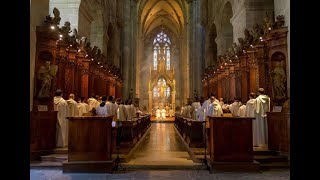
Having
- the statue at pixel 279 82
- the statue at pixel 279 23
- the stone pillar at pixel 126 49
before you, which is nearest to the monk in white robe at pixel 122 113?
the statue at pixel 279 82

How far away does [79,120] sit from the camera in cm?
759

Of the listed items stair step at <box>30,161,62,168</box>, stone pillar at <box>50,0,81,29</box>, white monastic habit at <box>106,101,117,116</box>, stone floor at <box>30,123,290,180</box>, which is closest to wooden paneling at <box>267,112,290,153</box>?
stone floor at <box>30,123,290,180</box>

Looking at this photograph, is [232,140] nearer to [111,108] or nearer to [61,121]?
[111,108]

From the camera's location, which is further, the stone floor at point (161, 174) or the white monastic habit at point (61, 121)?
the white monastic habit at point (61, 121)

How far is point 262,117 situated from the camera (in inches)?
399

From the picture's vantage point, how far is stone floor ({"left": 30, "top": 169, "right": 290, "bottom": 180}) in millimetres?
6684

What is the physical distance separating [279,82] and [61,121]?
659cm

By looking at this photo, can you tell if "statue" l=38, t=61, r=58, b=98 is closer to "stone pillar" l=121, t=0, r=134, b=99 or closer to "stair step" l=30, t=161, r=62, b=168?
"stair step" l=30, t=161, r=62, b=168

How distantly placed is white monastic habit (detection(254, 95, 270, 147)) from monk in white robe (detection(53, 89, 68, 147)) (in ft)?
19.2

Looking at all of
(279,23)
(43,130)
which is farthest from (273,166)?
(43,130)

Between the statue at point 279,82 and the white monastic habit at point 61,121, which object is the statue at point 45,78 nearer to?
the white monastic habit at point 61,121

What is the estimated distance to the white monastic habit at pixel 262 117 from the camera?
1002 cm

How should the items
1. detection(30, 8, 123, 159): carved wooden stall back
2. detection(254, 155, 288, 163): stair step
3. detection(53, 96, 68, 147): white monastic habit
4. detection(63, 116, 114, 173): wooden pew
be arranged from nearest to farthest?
detection(63, 116, 114, 173): wooden pew, detection(254, 155, 288, 163): stair step, detection(30, 8, 123, 159): carved wooden stall back, detection(53, 96, 68, 147): white monastic habit

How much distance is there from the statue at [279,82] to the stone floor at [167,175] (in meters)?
2.71
